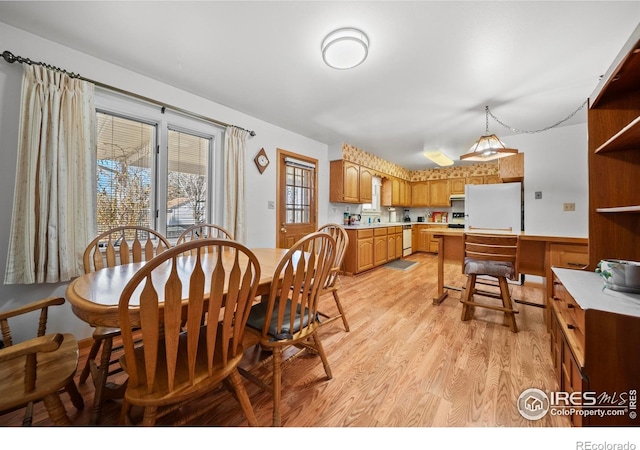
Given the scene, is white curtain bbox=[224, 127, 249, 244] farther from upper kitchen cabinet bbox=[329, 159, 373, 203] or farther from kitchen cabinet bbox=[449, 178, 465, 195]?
kitchen cabinet bbox=[449, 178, 465, 195]

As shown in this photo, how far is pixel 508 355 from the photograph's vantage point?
1741 mm

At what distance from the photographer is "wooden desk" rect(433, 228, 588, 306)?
2062 mm

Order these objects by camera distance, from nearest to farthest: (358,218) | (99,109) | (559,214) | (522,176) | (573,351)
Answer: (573,351), (99,109), (559,214), (522,176), (358,218)

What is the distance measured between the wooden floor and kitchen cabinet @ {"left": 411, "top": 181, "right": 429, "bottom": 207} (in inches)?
166

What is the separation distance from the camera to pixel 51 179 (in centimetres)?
165

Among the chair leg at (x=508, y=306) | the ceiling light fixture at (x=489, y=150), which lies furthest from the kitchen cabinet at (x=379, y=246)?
the chair leg at (x=508, y=306)

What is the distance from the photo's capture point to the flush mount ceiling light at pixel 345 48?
1.63 meters

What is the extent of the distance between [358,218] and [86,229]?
4.10m

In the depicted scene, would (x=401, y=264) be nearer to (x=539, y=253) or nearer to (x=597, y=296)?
(x=539, y=253)

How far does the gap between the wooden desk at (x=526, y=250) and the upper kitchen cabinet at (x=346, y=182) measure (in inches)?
72.3

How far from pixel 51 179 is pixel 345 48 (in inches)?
89.3

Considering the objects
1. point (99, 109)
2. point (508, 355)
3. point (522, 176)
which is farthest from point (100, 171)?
point (522, 176)

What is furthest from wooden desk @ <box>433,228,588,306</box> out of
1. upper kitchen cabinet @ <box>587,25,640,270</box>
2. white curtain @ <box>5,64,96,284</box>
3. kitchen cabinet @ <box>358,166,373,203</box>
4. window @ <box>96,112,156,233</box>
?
white curtain @ <box>5,64,96,284</box>
